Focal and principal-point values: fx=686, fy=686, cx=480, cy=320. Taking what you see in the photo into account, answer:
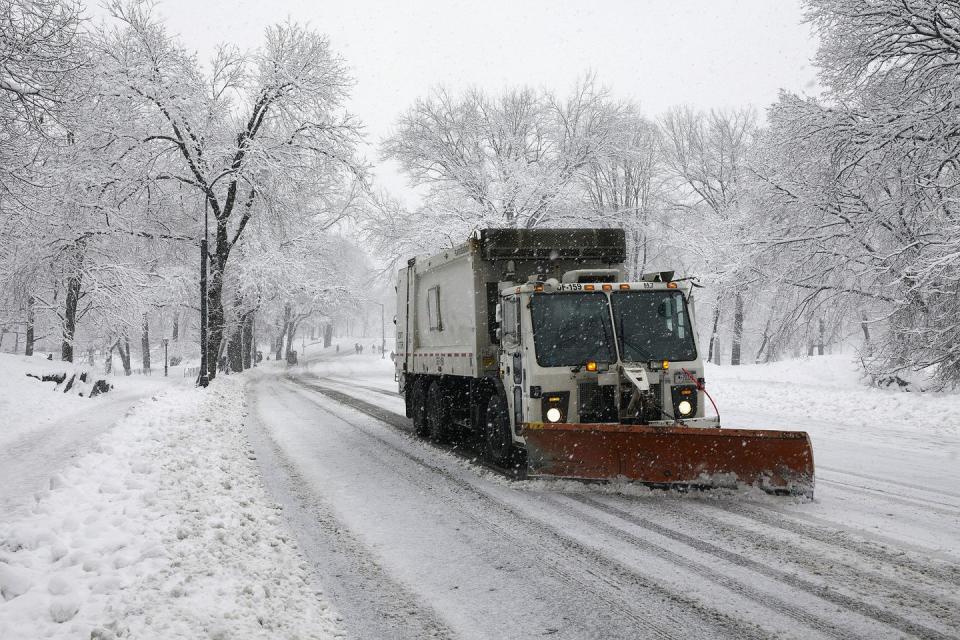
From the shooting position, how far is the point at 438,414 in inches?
446

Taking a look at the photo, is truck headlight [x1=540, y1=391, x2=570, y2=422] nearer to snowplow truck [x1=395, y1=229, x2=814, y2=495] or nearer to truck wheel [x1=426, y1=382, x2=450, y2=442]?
snowplow truck [x1=395, y1=229, x2=814, y2=495]

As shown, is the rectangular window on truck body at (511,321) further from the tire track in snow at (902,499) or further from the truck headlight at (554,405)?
the tire track in snow at (902,499)

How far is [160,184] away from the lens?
82.3 ft

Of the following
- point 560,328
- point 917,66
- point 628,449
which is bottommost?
point 628,449

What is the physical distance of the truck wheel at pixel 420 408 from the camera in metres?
12.3

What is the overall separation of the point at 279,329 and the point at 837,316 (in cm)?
4969

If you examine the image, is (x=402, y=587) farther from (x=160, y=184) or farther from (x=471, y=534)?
(x=160, y=184)

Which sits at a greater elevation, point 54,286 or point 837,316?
point 54,286

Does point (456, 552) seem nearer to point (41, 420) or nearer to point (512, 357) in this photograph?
point (512, 357)

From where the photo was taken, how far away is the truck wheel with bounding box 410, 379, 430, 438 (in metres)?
12.3

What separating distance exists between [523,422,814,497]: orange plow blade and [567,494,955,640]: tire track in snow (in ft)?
3.07

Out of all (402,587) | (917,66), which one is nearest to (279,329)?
(917,66)

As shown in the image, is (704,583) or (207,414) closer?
(704,583)

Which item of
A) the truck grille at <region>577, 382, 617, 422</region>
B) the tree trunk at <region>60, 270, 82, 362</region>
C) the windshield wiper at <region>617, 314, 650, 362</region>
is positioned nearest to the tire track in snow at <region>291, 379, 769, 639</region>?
the truck grille at <region>577, 382, 617, 422</region>
